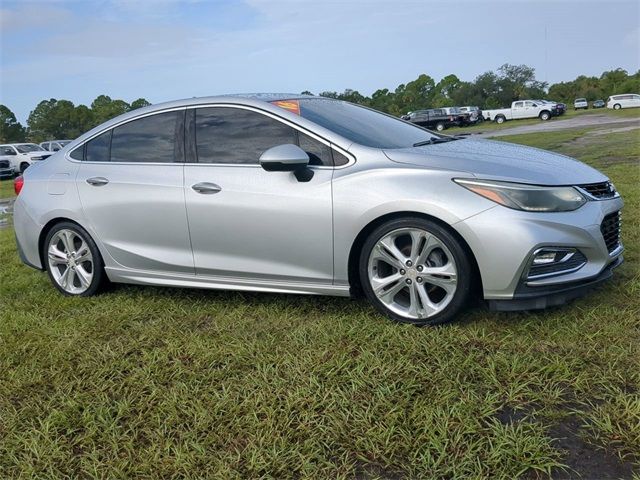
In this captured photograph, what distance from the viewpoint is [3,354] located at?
3.75 m

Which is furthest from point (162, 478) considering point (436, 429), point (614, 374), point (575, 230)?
point (575, 230)

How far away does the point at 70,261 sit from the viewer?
15.9ft

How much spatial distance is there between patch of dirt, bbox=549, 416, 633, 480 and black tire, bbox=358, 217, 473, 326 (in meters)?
1.10

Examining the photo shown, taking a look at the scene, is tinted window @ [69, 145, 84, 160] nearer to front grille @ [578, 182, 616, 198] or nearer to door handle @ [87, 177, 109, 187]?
door handle @ [87, 177, 109, 187]

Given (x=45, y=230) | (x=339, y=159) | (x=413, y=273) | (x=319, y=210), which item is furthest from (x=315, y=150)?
(x=45, y=230)

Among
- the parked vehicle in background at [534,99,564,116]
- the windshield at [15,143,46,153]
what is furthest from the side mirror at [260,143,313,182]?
the parked vehicle in background at [534,99,564,116]

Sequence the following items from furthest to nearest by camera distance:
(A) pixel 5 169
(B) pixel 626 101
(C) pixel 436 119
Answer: (B) pixel 626 101, (C) pixel 436 119, (A) pixel 5 169

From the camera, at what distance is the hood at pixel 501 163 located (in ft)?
11.6

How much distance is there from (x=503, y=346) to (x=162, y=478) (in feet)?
6.26

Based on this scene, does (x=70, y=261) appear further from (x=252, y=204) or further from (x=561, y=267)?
(x=561, y=267)

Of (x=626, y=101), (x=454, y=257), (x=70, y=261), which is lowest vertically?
(x=626, y=101)

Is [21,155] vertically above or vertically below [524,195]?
below

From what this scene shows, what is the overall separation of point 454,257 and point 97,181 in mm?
2785

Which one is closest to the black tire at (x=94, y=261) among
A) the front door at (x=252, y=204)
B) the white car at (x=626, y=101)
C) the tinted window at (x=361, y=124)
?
the front door at (x=252, y=204)
